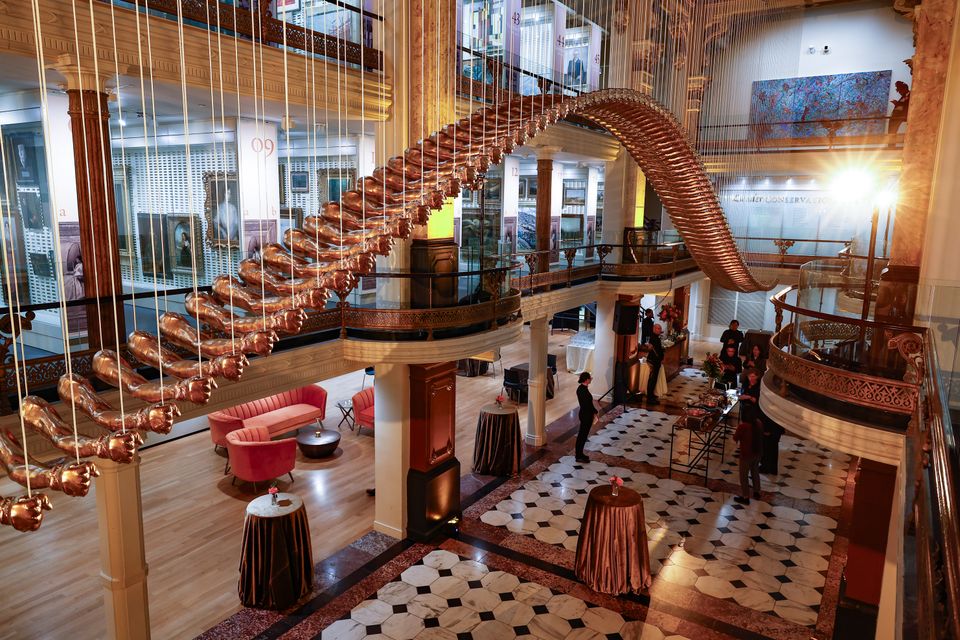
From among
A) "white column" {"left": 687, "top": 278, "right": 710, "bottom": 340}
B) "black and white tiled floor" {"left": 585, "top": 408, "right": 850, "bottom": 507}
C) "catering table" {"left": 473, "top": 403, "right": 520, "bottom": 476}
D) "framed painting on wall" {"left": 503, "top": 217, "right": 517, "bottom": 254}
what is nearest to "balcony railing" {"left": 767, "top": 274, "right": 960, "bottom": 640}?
"black and white tiled floor" {"left": 585, "top": 408, "right": 850, "bottom": 507}

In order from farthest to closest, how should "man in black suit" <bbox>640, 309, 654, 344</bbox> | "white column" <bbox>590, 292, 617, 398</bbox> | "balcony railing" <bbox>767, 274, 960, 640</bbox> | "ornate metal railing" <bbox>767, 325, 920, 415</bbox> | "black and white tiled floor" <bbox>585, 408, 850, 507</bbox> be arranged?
"man in black suit" <bbox>640, 309, 654, 344</bbox>
"white column" <bbox>590, 292, 617, 398</bbox>
"black and white tiled floor" <bbox>585, 408, 850, 507</bbox>
"ornate metal railing" <bbox>767, 325, 920, 415</bbox>
"balcony railing" <bbox>767, 274, 960, 640</bbox>

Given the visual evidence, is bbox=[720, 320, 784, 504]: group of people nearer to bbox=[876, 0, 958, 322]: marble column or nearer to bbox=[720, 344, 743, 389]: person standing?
bbox=[720, 344, 743, 389]: person standing

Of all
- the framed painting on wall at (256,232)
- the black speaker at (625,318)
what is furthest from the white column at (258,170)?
the black speaker at (625,318)

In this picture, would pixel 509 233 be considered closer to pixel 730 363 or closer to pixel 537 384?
pixel 537 384

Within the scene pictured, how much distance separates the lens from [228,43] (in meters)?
6.30

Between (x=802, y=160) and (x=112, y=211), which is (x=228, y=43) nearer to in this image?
(x=112, y=211)

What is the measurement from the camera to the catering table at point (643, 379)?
50.3ft

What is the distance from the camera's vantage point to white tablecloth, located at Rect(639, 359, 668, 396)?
50.5ft

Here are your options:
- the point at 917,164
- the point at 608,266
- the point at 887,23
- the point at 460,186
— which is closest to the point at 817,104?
the point at 887,23

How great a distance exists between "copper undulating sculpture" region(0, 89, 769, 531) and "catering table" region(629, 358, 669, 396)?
11.9m

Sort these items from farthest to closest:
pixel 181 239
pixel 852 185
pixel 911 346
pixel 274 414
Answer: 1. pixel 852 185
2. pixel 274 414
3. pixel 181 239
4. pixel 911 346

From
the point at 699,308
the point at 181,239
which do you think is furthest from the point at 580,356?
the point at 181,239

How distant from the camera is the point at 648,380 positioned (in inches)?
604

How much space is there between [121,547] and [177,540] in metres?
→ 3.24
